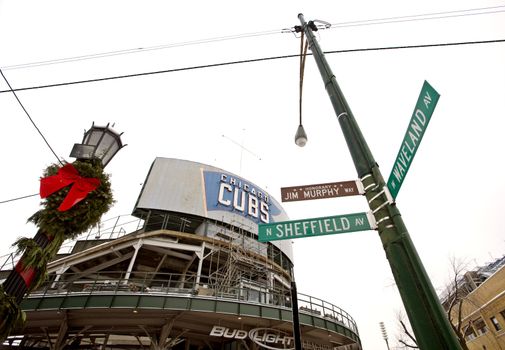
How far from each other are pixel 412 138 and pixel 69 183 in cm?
548

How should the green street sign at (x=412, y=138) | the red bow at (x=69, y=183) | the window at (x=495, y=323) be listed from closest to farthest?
the green street sign at (x=412, y=138) < the red bow at (x=69, y=183) < the window at (x=495, y=323)

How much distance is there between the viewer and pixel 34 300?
1167 centimetres

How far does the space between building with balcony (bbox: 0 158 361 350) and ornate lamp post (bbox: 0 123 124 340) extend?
799 cm

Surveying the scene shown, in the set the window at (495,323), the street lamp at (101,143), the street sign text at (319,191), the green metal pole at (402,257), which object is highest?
the window at (495,323)

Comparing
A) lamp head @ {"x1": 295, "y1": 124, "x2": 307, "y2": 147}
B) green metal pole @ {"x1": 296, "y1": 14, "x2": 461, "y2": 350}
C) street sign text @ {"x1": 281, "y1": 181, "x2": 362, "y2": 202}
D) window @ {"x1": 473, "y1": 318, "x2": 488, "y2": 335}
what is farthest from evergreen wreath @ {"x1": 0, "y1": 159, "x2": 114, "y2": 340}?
window @ {"x1": 473, "y1": 318, "x2": 488, "y2": 335}

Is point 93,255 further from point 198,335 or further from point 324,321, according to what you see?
point 324,321

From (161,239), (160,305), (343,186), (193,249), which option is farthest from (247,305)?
(343,186)

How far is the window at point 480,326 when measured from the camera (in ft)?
88.1

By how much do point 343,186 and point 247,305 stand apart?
419 inches

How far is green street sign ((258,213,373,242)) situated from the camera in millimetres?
3246

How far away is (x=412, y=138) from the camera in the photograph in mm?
2879

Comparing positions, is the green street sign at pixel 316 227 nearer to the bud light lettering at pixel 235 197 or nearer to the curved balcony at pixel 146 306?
the curved balcony at pixel 146 306

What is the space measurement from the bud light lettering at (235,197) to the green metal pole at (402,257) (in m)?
19.3

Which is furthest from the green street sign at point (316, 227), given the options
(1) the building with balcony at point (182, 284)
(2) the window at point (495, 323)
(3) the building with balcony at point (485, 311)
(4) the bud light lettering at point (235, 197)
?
(2) the window at point (495, 323)
